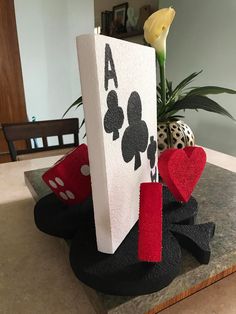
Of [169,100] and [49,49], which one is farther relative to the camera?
[49,49]

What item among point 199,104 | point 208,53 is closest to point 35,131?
point 199,104

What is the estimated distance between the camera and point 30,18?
2.10m

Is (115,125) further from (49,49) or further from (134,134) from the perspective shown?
(49,49)

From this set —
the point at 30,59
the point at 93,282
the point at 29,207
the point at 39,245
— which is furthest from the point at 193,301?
the point at 30,59

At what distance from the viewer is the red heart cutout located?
0.53m

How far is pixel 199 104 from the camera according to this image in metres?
0.74

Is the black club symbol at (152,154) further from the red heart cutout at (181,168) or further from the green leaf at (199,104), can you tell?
the green leaf at (199,104)

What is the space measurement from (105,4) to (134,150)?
3537mm

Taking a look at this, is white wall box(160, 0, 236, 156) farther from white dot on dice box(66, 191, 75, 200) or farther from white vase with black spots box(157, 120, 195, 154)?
white dot on dice box(66, 191, 75, 200)

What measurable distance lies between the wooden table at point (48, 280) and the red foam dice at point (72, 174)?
113mm

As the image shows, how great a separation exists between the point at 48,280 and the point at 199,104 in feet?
1.93

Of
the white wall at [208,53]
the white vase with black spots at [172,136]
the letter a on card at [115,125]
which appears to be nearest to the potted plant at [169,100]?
the white vase with black spots at [172,136]

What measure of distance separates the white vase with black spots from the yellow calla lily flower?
24cm

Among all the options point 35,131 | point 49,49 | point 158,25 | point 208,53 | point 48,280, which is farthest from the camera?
point 49,49
